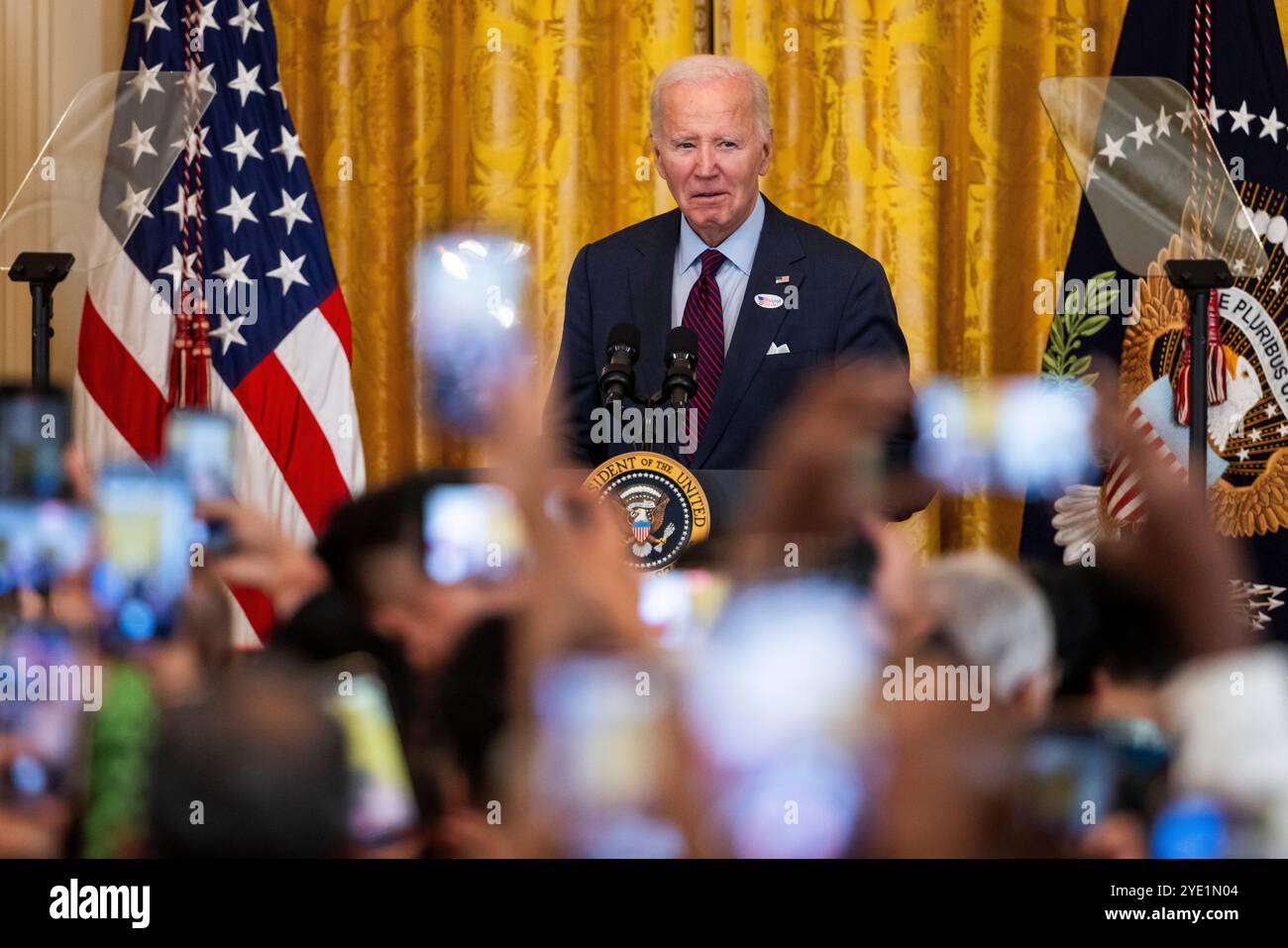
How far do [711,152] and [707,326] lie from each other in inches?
13.4

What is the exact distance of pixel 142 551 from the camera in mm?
807

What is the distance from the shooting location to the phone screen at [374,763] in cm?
65

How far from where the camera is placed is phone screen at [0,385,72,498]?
85 cm

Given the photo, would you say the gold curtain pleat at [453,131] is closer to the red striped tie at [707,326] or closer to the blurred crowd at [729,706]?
the red striped tie at [707,326]

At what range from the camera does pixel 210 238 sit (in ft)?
9.32

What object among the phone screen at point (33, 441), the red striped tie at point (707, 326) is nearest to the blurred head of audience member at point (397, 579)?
the phone screen at point (33, 441)

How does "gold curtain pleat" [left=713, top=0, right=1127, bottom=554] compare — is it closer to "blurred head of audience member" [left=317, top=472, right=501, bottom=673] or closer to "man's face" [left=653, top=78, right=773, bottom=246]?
"man's face" [left=653, top=78, right=773, bottom=246]

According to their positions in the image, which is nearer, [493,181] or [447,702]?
[447,702]

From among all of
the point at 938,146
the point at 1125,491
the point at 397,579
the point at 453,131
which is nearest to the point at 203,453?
the point at 397,579

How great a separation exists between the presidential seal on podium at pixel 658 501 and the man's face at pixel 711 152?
795 millimetres

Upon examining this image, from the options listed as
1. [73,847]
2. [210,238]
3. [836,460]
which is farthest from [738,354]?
[210,238]
